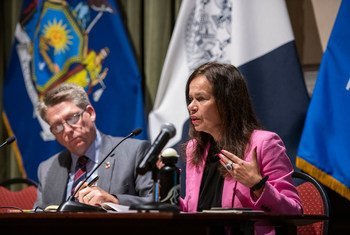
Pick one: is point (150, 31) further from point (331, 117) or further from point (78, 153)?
point (331, 117)

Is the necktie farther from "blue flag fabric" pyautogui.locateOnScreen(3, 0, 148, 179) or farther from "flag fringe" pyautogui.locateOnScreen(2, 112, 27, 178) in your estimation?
"flag fringe" pyautogui.locateOnScreen(2, 112, 27, 178)

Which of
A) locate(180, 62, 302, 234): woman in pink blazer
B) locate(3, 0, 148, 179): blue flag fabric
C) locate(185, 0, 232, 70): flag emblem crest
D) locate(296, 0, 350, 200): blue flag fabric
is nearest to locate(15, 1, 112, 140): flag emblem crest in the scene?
locate(3, 0, 148, 179): blue flag fabric

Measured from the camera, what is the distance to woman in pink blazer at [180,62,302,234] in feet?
10.0

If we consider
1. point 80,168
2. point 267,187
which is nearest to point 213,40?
point 80,168

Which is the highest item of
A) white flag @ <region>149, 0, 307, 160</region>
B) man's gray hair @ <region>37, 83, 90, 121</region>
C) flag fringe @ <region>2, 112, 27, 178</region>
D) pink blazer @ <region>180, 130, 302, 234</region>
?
white flag @ <region>149, 0, 307, 160</region>

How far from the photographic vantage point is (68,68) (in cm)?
530

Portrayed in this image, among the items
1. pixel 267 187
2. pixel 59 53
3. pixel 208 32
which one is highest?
pixel 208 32

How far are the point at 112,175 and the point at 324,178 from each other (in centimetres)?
122

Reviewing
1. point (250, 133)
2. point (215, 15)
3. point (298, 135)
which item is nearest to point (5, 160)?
point (215, 15)

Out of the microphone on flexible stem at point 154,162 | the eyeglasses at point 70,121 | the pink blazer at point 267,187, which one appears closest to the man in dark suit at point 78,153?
the eyeglasses at point 70,121

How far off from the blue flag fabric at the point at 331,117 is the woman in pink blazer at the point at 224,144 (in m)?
0.77

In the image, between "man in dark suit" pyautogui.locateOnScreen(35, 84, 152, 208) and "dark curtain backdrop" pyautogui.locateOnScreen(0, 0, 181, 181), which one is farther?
"dark curtain backdrop" pyautogui.locateOnScreen(0, 0, 181, 181)

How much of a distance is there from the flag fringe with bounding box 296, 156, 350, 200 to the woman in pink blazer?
2.65 ft

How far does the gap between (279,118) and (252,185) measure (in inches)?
59.7
